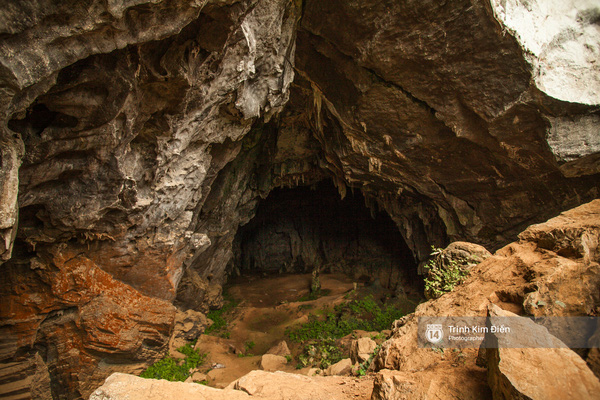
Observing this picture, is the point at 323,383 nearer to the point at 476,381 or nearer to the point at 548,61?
the point at 476,381

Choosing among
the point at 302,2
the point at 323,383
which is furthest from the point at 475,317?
the point at 302,2

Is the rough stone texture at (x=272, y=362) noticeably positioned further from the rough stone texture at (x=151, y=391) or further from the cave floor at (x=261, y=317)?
the rough stone texture at (x=151, y=391)

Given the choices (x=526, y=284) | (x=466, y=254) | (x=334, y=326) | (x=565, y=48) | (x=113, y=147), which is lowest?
(x=334, y=326)

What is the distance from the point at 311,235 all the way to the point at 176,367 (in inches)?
425

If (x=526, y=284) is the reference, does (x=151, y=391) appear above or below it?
below

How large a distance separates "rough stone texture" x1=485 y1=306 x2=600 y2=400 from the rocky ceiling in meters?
4.32

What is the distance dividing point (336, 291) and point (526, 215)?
6678 millimetres

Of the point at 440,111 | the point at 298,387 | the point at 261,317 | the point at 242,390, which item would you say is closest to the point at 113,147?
the point at 242,390

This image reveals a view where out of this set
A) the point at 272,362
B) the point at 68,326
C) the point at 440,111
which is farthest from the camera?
the point at 440,111

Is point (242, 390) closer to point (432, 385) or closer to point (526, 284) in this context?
point (432, 385)

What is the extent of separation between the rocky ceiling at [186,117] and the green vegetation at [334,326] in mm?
3344

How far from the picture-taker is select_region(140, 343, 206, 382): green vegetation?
6.43m

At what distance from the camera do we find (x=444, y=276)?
4.20m

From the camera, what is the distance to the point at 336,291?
11789mm
